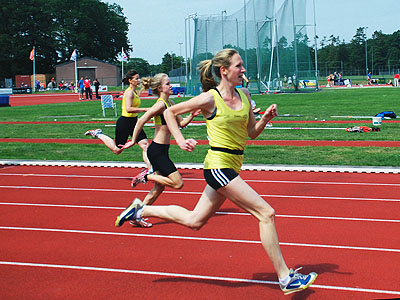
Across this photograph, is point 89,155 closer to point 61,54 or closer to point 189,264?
point 189,264

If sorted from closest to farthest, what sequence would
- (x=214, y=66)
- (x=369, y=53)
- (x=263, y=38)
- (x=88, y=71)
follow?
(x=214, y=66), (x=263, y=38), (x=88, y=71), (x=369, y=53)

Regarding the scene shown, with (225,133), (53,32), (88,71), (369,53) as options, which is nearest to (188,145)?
(225,133)

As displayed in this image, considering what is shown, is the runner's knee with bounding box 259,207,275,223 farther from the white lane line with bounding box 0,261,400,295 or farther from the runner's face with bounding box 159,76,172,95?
the runner's face with bounding box 159,76,172,95

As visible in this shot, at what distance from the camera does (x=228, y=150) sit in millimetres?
4445

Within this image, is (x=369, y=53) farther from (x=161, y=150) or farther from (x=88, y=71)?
(x=161, y=150)

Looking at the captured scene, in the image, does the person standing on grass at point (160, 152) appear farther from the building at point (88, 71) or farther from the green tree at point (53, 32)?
the green tree at point (53, 32)

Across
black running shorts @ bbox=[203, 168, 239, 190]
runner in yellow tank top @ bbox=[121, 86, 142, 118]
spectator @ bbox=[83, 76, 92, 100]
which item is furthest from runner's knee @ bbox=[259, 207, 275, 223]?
spectator @ bbox=[83, 76, 92, 100]

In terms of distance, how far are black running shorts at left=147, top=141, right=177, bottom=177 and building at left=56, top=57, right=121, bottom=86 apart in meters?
82.9

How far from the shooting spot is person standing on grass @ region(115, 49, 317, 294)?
4223 mm

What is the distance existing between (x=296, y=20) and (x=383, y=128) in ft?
88.7

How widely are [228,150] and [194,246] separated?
5.56ft

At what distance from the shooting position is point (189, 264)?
205 inches

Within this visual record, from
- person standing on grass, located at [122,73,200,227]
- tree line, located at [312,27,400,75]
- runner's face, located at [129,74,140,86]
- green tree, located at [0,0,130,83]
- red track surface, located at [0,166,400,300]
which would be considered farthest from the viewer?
tree line, located at [312,27,400,75]

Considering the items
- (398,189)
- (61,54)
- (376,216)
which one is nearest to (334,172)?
(398,189)
